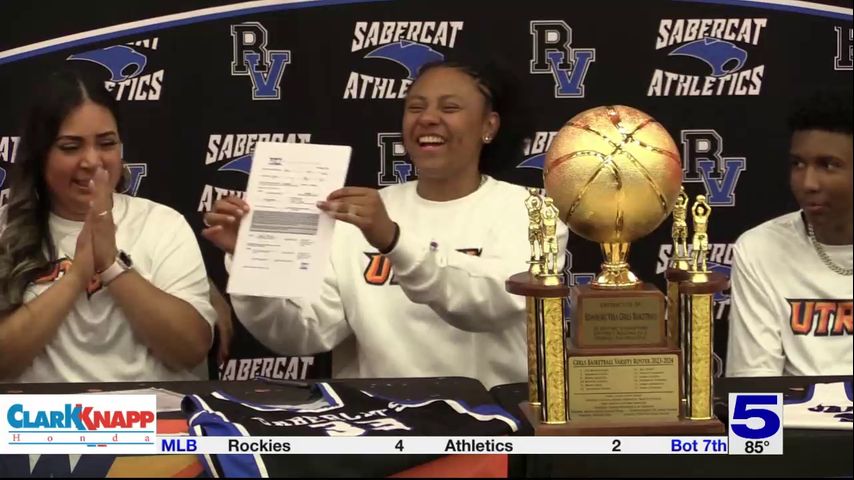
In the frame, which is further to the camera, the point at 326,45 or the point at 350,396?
the point at 326,45

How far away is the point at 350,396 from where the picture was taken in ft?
5.88

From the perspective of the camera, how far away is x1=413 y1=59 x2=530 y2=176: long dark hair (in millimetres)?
2076

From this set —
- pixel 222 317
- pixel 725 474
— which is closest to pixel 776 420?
pixel 725 474

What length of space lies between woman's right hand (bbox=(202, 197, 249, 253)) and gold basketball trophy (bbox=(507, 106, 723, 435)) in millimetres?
625

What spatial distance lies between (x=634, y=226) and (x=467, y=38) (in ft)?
2.16

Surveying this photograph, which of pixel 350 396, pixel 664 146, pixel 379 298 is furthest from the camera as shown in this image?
pixel 379 298

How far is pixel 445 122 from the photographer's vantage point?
2066 millimetres

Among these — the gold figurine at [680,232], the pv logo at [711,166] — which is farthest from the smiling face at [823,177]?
the gold figurine at [680,232]

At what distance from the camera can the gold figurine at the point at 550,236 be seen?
162 centimetres

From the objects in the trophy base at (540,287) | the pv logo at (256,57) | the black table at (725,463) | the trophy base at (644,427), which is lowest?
the black table at (725,463)

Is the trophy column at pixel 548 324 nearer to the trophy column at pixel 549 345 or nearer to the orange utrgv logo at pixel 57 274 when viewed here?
the trophy column at pixel 549 345

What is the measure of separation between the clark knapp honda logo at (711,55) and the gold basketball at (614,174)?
0.46 m

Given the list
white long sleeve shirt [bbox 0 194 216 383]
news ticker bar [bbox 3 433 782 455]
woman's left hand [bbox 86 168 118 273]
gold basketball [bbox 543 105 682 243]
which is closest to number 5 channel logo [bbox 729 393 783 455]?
news ticker bar [bbox 3 433 782 455]

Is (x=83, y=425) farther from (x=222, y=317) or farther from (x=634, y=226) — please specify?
(x=634, y=226)
